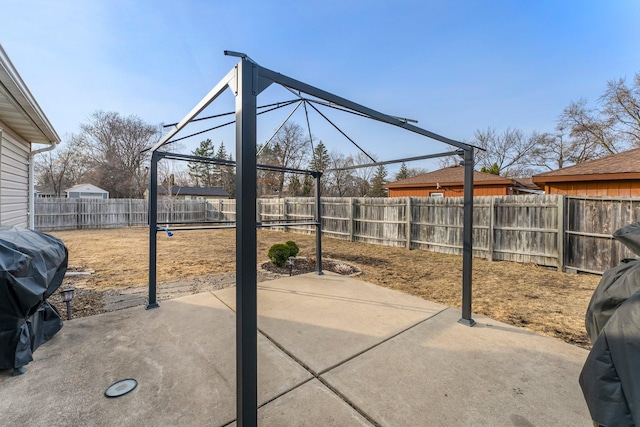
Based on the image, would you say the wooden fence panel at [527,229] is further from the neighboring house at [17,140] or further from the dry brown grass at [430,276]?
the neighboring house at [17,140]

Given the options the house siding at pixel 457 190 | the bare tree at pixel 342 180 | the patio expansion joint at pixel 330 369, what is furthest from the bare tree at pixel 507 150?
the patio expansion joint at pixel 330 369

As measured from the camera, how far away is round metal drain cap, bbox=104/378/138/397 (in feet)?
5.64

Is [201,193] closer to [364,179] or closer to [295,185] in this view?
[295,185]

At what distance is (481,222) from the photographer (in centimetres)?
669

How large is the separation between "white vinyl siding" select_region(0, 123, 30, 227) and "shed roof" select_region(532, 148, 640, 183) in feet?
36.5

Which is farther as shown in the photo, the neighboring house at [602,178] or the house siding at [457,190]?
the house siding at [457,190]

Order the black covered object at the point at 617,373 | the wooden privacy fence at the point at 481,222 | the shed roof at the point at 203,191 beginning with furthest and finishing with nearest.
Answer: the shed roof at the point at 203,191, the wooden privacy fence at the point at 481,222, the black covered object at the point at 617,373

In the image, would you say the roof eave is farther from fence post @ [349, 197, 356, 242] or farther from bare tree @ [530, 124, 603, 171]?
bare tree @ [530, 124, 603, 171]

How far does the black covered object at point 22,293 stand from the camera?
6.01ft

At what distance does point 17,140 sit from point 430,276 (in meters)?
7.91

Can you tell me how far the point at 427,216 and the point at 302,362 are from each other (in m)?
6.57

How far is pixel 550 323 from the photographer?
116 inches

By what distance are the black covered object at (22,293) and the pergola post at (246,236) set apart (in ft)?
5.99

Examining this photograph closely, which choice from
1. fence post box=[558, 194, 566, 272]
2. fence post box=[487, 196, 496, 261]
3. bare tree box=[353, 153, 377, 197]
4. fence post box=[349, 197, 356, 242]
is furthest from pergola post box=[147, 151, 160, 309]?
bare tree box=[353, 153, 377, 197]
